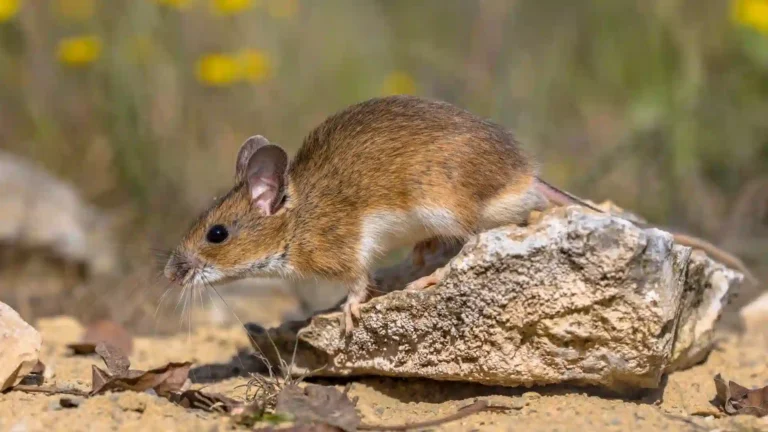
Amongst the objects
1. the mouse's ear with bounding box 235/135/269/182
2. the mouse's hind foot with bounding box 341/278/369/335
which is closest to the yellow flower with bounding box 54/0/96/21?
the mouse's ear with bounding box 235/135/269/182

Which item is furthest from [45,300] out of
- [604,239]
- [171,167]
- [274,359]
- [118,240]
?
[604,239]

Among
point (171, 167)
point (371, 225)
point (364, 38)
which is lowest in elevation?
point (371, 225)

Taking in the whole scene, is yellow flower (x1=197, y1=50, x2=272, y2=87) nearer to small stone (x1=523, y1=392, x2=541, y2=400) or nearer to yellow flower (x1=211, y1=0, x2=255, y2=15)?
yellow flower (x1=211, y1=0, x2=255, y2=15)

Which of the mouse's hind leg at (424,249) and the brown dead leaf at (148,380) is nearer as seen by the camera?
the brown dead leaf at (148,380)

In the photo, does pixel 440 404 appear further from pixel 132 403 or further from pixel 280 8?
pixel 280 8

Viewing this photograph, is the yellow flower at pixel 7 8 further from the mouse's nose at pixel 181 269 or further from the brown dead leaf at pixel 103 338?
the mouse's nose at pixel 181 269

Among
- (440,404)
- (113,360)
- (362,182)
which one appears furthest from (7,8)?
(440,404)

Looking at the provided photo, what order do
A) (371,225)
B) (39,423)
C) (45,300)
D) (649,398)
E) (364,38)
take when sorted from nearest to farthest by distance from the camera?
(39,423) < (649,398) < (371,225) < (45,300) < (364,38)

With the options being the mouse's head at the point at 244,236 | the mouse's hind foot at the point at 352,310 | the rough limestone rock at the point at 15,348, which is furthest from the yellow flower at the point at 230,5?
the rough limestone rock at the point at 15,348

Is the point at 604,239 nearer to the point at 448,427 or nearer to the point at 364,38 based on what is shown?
the point at 448,427
